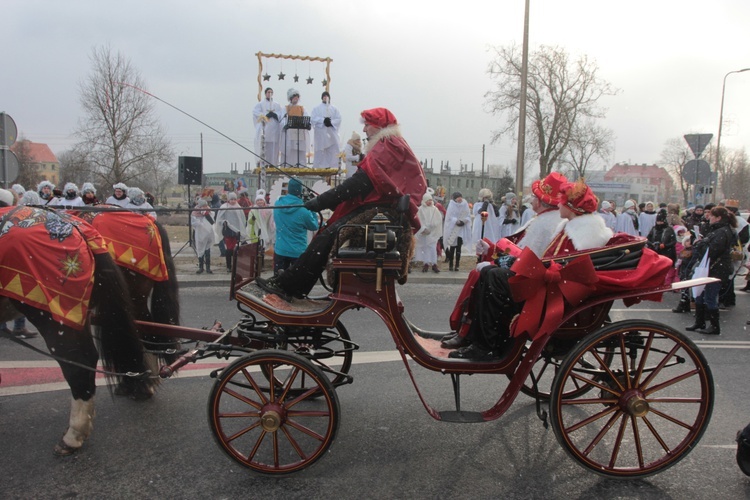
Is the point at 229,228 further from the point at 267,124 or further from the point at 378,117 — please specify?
the point at 378,117

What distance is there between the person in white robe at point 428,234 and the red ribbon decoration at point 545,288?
8144 millimetres

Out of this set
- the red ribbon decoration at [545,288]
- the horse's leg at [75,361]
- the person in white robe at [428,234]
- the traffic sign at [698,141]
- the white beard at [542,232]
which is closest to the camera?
the red ribbon decoration at [545,288]

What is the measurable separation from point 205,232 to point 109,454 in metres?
7.81

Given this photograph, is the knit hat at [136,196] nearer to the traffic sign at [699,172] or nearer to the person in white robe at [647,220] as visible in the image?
the traffic sign at [699,172]

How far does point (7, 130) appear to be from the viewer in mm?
9062

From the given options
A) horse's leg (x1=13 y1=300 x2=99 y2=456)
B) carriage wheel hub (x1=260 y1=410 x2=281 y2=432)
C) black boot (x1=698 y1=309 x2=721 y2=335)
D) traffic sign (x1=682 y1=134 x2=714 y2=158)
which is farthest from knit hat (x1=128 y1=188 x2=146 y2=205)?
traffic sign (x1=682 y1=134 x2=714 y2=158)

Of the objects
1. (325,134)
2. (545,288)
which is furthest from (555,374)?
(325,134)

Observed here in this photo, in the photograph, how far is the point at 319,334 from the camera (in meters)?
3.64

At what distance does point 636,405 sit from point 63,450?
3.57m

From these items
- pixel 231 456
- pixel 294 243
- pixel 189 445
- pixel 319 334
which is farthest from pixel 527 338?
pixel 294 243

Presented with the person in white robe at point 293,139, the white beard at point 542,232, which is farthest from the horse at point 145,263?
the person in white robe at point 293,139

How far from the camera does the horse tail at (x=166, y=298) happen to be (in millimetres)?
4281

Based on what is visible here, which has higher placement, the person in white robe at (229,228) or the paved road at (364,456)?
the person in white robe at (229,228)

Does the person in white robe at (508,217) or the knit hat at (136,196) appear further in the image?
the person in white robe at (508,217)
